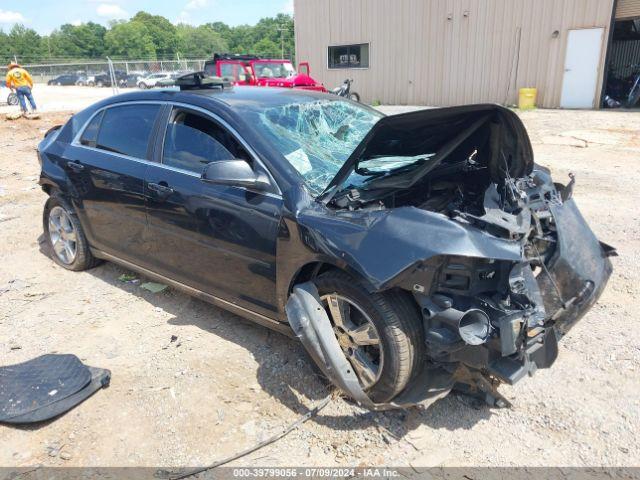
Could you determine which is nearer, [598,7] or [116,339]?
[116,339]

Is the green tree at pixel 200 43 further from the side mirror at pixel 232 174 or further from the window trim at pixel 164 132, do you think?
the side mirror at pixel 232 174

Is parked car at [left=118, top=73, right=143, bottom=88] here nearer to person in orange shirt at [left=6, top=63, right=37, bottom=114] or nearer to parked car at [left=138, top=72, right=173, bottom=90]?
parked car at [left=138, top=72, right=173, bottom=90]

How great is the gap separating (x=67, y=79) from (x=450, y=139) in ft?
160

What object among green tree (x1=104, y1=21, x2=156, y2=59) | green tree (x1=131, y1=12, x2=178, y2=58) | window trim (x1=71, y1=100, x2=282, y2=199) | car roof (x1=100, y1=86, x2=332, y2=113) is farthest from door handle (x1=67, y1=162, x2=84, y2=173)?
green tree (x1=131, y1=12, x2=178, y2=58)

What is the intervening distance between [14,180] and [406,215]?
8.75 metres

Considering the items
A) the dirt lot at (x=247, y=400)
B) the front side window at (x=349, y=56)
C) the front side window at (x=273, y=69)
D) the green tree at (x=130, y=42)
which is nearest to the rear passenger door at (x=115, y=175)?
the dirt lot at (x=247, y=400)

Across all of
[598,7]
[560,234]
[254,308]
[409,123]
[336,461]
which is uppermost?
[598,7]

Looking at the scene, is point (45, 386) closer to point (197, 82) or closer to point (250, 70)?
point (197, 82)

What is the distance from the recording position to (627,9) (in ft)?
51.5

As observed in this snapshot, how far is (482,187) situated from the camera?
10.5 feet

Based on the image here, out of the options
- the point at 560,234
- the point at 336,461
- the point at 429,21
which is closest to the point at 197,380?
the point at 336,461

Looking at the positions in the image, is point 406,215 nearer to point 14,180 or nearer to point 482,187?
point 482,187

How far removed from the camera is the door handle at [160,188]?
348 centimetres

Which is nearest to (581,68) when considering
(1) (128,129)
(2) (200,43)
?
(1) (128,129)
